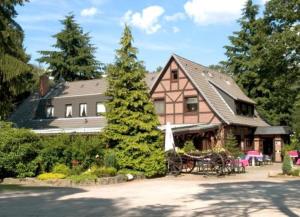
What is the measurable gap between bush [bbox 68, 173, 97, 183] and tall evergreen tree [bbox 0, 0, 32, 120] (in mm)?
9661

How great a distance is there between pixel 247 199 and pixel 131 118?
36.9 feet

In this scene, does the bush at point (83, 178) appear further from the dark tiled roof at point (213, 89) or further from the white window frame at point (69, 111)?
the white window frame at point (69, 111)

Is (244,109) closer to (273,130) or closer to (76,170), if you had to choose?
(273,130)

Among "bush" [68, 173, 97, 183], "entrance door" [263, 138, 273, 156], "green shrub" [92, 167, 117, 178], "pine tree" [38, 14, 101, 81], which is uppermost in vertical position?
"pine tree" [38, 14, 101, 81]

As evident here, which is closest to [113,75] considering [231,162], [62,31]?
[231,162]

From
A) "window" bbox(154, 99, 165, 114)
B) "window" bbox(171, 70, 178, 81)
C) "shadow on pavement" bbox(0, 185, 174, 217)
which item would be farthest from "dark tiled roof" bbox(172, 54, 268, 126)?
"shadow on pavement" bbox(0, 185, 174, 217)

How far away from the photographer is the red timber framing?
38031mm

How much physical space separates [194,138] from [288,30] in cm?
1010

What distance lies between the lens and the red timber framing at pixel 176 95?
38031 millimetres

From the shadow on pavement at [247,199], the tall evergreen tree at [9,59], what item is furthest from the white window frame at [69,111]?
the shadow on pavement at [247,199]

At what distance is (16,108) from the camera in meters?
49.8

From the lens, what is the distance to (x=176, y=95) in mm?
39062

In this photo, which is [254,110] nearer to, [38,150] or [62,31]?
[62,31]

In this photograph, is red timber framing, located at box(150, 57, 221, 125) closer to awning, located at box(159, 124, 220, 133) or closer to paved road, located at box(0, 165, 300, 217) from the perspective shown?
awning, located at box(159, 124, 220, 133)
